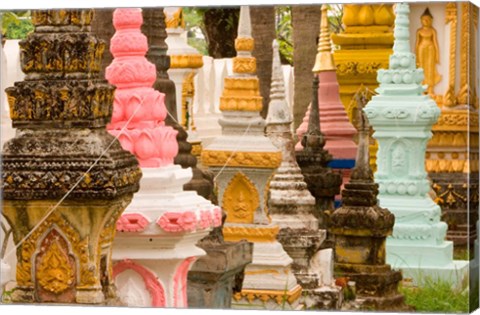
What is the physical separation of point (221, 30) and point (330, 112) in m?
0.90

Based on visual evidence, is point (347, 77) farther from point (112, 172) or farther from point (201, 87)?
point (112, 172)

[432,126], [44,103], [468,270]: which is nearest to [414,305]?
[468,270]

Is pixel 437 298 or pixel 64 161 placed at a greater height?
pixel 64 161

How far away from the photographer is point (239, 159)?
10.2m

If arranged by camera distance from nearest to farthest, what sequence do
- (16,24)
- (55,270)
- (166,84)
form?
(55,270) < (166,84) < (16,24)

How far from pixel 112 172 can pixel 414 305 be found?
2.12 m

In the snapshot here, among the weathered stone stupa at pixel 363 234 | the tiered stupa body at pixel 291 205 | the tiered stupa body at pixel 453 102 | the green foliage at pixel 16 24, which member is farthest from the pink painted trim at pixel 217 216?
the green foliage at pixel 16 24

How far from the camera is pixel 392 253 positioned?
10266mm

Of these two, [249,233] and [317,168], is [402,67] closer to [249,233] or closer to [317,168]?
[317,168]

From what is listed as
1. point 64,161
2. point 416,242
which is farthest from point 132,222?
point 416,242

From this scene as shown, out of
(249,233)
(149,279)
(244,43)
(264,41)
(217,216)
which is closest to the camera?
(149,279)

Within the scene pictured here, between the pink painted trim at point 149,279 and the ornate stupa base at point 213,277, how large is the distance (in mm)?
233

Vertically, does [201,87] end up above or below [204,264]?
above

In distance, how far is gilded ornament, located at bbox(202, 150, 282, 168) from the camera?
1023cm
